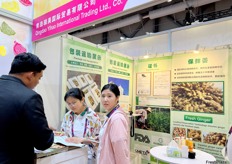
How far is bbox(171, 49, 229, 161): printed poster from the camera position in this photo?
2893mm

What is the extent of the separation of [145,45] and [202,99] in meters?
1.67

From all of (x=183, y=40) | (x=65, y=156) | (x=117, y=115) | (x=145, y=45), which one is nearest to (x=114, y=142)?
(x=117, y=115)

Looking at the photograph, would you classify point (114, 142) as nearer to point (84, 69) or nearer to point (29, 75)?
point (29, 75)

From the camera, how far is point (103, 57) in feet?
9.76

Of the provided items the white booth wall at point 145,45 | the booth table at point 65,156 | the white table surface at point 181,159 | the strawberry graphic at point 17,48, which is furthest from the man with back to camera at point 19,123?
the white table surface at point 181,159

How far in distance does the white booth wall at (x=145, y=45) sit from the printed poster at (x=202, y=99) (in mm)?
321

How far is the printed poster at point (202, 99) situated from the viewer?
2893mm

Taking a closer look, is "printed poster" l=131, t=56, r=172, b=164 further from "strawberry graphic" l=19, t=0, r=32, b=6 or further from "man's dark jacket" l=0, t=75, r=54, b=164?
"man's dark jacket" l=0, t=75, r=54, b=164

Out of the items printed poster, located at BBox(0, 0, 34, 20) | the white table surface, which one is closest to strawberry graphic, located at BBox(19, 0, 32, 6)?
printed poster, located at BBox(0, 0, 34, 20)

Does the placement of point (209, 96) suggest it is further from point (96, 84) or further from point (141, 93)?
point (96, 84)

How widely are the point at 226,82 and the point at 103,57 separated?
193 centimetres

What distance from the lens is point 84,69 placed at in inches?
102

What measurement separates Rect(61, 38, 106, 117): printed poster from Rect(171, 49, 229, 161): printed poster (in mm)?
1418

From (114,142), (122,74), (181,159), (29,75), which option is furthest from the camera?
(122,74)
